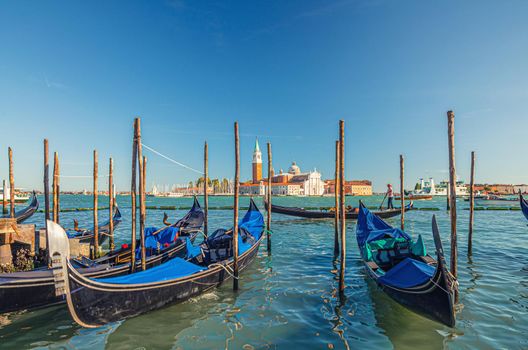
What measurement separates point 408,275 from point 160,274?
3.79 m

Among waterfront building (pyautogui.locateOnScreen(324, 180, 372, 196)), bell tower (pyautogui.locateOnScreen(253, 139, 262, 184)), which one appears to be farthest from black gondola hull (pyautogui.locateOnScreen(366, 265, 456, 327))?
bell tower (pyautogui.locateOnScreen(253, 139, 262, 184))

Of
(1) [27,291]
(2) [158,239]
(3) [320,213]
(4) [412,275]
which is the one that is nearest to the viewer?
(4) [412,275]

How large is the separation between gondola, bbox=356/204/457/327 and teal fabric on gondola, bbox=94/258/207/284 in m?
3.23

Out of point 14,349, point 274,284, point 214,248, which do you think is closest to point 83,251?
point 214,248

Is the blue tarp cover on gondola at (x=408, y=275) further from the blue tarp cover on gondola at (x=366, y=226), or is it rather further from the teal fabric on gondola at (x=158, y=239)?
the teal fabric on gondola at (x=158, y=239)

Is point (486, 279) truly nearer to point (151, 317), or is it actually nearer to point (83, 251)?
point (151, 317)

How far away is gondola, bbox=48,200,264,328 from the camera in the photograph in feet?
11.7

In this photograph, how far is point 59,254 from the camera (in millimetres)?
3535

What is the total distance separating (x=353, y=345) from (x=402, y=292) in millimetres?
1080

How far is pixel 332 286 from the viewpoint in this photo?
6168 millimetres

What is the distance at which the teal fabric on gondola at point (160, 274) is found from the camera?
14.4 feet

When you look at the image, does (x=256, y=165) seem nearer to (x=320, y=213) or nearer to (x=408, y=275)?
(x=320, y=213)

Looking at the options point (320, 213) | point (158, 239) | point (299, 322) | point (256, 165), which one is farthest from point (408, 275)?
point (256, 165)

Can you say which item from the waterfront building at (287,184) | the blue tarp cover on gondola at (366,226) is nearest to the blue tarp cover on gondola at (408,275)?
the blue tarp cover on gondola at (366,226)
